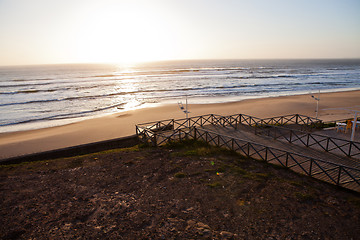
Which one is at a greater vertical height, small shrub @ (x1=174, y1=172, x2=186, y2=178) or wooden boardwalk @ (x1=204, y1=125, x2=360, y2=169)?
wooden boardwalk @ (x1=204, y1=125, x2=360, y2=169)

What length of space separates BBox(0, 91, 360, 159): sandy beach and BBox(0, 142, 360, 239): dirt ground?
6030 millimetres

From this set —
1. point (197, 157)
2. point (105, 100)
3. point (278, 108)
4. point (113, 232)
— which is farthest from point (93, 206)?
point (105, 100)

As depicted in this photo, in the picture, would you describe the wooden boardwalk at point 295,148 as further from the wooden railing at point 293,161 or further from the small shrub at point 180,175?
the small shrub at point 180,175

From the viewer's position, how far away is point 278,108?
27.0 meters

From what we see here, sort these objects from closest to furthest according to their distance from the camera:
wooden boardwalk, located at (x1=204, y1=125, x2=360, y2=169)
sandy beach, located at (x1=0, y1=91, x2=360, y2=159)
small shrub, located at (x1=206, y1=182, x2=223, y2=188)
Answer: small shrub, located at (x1=206, y1=182, x2=223, y2=188) < wooden boardwalk, located at (x1=204, y1=125, x2=360, y2=169) < sandy beach, located at (x1=0, y1=91, x2=360, y2=159)

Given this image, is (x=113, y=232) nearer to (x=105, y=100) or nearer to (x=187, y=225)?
(x=187, y=225)

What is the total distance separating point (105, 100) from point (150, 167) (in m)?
29.2

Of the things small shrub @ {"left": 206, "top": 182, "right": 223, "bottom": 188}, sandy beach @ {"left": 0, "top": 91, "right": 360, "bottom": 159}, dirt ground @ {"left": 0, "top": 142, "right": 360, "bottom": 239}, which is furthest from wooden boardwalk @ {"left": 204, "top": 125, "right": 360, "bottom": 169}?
small shrub @ {"left": 206, "top": 182, "right": 223, "bottom": 188}

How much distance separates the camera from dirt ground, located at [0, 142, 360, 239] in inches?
246

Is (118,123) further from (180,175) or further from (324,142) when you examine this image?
(324,142)

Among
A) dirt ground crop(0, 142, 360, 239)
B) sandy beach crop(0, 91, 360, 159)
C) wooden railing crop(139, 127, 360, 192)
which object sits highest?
wooden railing crop(139, 127, 360, 192)

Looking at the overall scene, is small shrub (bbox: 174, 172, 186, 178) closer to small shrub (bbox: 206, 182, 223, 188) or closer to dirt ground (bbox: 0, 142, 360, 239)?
dirt ground (bbox: 0, 142, 360, 239)

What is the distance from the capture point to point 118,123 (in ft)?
71.7

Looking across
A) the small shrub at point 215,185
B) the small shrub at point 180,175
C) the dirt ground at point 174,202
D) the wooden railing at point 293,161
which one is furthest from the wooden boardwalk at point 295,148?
the small shrub at point 180,175
